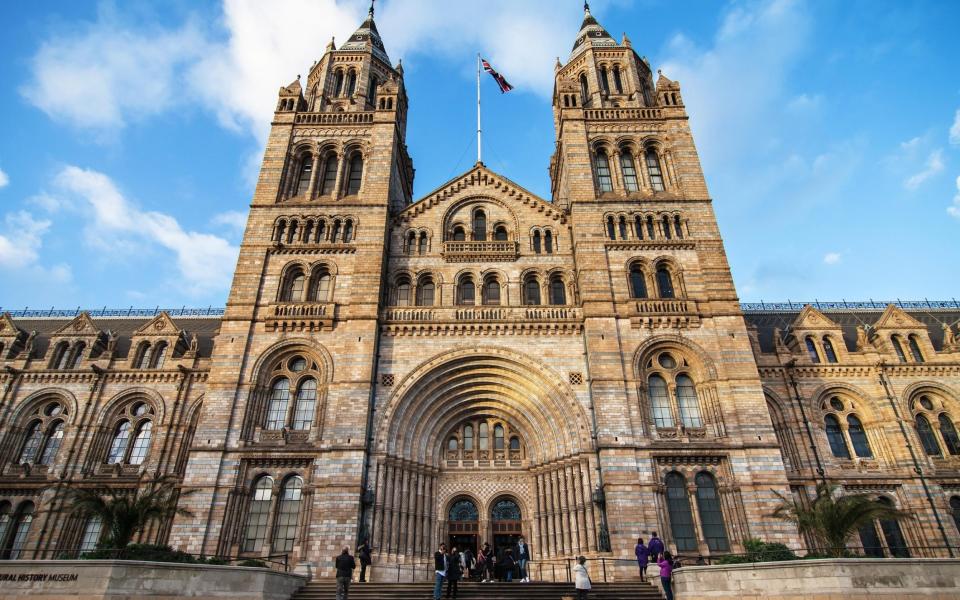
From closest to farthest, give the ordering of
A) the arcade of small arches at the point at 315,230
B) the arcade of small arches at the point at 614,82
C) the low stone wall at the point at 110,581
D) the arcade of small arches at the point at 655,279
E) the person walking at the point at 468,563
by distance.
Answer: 1. the low stone wall at the point at 110,581
2. the person walking at the point at 468,563
3. the arcade of small arches at the point at 655,279
4. the arcade of small arches at the point at 315,230
5. the arcade of small arches at the point at 614,82

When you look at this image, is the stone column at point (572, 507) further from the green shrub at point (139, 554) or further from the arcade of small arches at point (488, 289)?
the green shrub at point (139, 554)

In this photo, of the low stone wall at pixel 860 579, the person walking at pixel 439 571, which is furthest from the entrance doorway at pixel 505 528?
the low stone wall at pixel 860 579

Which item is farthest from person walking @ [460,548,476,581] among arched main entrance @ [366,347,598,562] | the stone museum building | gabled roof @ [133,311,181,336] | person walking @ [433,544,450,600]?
gabled roof @ [133,311,181,336]

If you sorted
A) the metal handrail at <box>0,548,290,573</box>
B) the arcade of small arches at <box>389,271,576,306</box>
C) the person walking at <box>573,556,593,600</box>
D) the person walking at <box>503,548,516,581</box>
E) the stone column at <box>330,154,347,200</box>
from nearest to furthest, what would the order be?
the person walking at <box>573,556,593,600</box> → the metal handrail at <box>0,548,290,573</box> → the person walking at <box>503,548,516,581</box> → the arcade of small arches at <box>389,271,576,306</box> → the stone column at <box>330,154,347,200</box>

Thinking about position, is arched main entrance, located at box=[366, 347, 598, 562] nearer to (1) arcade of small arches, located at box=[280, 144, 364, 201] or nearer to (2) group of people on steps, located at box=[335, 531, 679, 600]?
(2) group of people on steps, located at box=[335, 531, 679, 600]

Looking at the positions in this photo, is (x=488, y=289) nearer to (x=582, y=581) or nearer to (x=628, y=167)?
(x=628, y=167)

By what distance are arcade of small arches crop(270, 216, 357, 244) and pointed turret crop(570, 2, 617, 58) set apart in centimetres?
1990

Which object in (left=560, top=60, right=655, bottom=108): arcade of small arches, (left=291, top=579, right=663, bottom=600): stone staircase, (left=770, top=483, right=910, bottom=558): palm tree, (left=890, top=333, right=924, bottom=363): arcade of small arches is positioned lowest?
(left=291, top=579, right=663, bottom=600): stone staircase

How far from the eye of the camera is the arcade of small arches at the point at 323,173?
99.1 ft

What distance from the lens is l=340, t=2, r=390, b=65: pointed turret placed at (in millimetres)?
36406

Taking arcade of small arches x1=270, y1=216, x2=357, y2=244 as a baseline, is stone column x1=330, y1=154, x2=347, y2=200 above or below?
above

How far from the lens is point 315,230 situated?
1125 inches

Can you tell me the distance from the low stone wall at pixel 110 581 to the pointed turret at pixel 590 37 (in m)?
34.9

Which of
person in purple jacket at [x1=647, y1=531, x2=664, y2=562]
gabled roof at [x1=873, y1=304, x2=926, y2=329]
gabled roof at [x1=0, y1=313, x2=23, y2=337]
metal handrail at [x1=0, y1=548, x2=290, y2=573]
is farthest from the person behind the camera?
gabled roof at [x1=0, y1=313, x2=23, y2=337]
